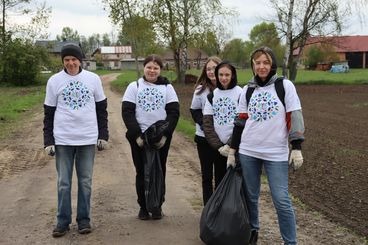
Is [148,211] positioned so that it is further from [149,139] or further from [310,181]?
[310,181]

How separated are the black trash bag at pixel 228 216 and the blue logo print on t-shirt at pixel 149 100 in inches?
47.8

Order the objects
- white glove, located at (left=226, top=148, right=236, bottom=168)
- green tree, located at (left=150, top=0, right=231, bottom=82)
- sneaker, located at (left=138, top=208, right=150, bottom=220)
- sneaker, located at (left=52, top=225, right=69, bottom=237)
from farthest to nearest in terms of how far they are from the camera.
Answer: green tree, located at (left=150, top=0, right=231, bottom=82)
sneaker, located at (left=138, top=208, right=150, bottom=220)
sneaker, located at (left=52, top=225, right=69, bottom=237)
white glove, located at (left=226, top=148, right=236, bottom=168)

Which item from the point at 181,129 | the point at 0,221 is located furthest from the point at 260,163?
the point at 181,129

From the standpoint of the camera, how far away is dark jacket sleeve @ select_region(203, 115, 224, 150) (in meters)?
5.12

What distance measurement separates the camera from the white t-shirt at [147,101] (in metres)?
5.38

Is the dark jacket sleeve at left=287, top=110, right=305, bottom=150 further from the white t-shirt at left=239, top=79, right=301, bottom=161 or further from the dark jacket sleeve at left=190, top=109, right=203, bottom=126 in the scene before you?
the dark jacket sleeve at left=190, top=109, right=203, bottom=126

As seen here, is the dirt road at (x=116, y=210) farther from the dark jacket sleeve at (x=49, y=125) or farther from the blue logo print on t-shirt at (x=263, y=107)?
the blue logo print on t-shirt at (x=263, y=107)

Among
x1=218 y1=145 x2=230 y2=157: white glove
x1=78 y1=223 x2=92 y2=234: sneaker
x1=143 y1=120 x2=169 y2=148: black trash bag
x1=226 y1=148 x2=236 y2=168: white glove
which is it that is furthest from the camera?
x1=143 y1=120 x2=169 y2=148: black trash bag

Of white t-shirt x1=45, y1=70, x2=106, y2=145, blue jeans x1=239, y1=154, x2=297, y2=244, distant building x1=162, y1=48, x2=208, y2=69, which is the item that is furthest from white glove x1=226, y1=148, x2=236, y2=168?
distant building x1=162, y1=48, x2=208, y2=69

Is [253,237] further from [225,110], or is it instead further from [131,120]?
[131,120]

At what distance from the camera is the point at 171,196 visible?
6852 millimetres

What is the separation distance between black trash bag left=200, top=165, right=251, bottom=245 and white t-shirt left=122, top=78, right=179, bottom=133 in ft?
Answer: 3.83

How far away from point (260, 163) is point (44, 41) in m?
45.8

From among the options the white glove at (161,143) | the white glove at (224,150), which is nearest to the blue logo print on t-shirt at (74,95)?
the white glove at (161,143)
